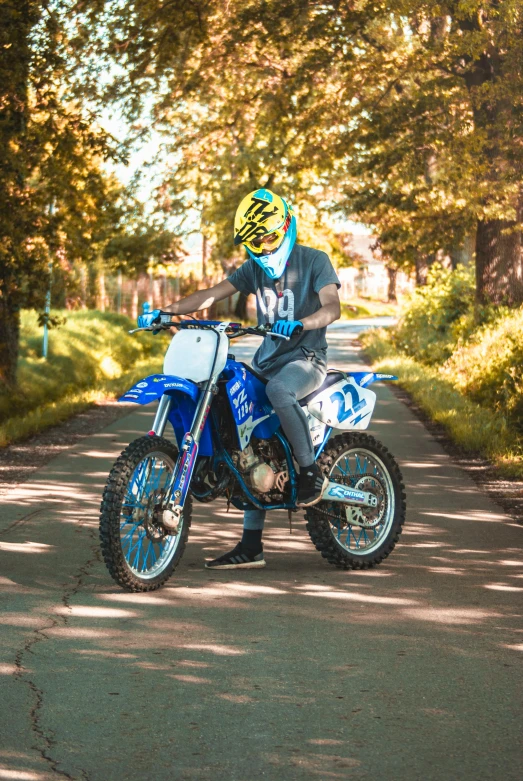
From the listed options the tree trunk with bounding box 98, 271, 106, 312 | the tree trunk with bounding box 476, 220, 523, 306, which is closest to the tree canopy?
the tree trunk with bounding box 476, 220, 523, 306

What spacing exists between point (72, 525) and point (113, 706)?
13.5 feet

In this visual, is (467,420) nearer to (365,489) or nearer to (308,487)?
(365,489)

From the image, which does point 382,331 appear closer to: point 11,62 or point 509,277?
point 509,277

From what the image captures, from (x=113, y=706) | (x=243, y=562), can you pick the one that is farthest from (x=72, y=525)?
(x=113, y=706)

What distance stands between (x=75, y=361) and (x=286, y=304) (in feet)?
53.5

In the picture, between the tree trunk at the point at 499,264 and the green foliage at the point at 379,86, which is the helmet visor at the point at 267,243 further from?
the tree trunk at the point at 499,264

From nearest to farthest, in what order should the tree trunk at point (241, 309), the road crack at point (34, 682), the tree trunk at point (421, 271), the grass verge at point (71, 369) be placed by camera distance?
1. the road crack at point (34, 682)
2. the grass verge at point (71, 369)
3. the tree trunk at point (421, 271)
4. the tree trunk at point (241, 309)

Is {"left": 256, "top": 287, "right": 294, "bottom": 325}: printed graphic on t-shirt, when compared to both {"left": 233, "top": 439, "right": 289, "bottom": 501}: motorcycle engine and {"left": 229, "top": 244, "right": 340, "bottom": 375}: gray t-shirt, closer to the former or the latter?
{"left": 229, "top": 244, "right": 340, "bottom": 375}: gray t-shirt

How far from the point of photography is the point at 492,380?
17.0 m

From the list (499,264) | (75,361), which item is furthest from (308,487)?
(75,361)

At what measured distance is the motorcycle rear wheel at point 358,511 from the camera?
24.5ft

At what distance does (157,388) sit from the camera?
669cm

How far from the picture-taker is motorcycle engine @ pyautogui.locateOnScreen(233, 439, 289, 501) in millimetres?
7086

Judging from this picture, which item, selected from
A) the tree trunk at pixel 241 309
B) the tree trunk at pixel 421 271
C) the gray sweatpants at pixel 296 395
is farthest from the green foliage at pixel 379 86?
the tree trunk at pixel 241 309
